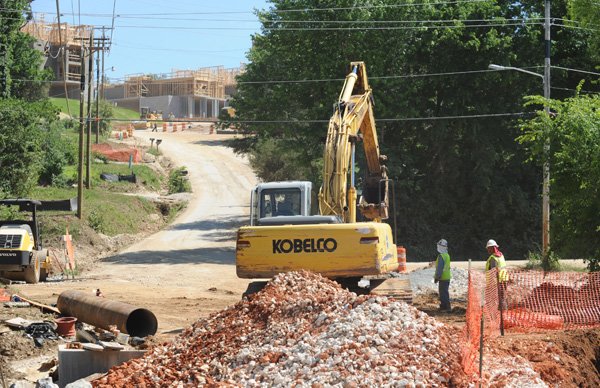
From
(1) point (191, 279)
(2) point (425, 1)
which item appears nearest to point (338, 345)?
(1) point (191, 279)

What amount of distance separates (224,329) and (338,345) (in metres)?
2.75

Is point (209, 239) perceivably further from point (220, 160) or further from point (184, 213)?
point (220, 160)

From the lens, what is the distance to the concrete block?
1376 centimetres

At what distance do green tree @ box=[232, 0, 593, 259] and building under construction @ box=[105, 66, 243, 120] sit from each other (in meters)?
64.4

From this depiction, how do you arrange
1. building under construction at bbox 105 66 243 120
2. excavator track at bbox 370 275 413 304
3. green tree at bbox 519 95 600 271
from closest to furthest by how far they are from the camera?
excavator track at bbox 370 275 413 304
green tree at bbox 519 95 600 271
building under construction at bbox 105 66 243 120

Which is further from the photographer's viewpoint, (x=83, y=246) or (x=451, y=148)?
(x=451, y=148)

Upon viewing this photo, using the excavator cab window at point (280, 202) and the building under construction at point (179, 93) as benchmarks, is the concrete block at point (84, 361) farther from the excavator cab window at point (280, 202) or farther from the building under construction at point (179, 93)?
the building under construction at point (179, 93)

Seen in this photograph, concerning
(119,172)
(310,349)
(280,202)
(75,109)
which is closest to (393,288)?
(280,202)

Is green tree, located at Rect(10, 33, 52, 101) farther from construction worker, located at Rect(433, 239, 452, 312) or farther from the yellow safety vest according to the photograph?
the yellow safety vest

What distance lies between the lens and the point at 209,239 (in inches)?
1702

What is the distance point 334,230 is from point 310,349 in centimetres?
524

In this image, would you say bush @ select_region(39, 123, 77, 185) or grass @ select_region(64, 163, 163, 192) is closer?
bush @ select_region(39, 123, 77, 185)

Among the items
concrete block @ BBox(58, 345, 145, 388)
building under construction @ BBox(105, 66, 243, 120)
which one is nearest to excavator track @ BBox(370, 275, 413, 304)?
concrete block @ BBox(58, 345, 145, 388)

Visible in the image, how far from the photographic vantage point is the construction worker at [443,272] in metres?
20.7
